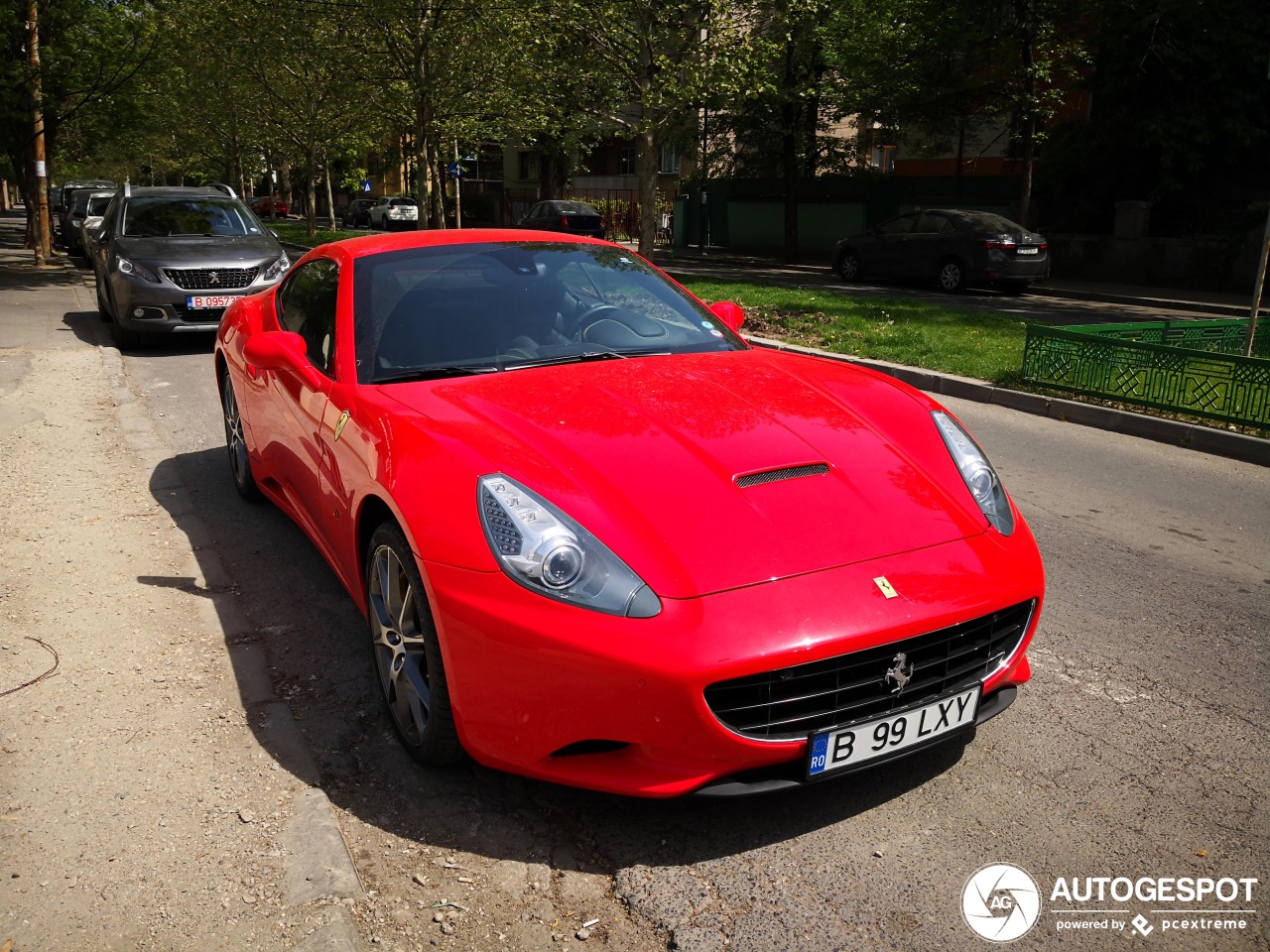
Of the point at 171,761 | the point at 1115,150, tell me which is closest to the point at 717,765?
the point at 171,761

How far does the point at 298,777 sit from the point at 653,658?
131 centimetres

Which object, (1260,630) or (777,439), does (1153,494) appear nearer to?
(1260,630)

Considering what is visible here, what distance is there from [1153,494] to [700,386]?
4152 mm

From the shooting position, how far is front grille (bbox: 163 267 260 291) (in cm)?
1181

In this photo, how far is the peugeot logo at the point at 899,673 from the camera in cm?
282

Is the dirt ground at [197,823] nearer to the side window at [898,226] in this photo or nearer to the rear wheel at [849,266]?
the side window at [898,226]

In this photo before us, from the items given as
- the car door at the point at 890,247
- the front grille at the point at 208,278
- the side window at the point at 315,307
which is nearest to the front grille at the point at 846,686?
the side window at the point at 315,307

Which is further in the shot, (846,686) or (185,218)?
(185,218)

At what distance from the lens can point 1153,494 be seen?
670 centimetres

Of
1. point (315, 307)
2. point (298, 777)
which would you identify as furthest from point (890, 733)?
point (315, 307)

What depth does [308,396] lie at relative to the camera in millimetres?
4238

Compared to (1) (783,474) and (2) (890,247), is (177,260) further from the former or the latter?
(2) (890,247)

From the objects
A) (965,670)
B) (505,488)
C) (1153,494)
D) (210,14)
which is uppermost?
(210,14)

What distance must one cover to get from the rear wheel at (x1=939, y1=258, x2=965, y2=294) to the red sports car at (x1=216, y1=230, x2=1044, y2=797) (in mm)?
17550
